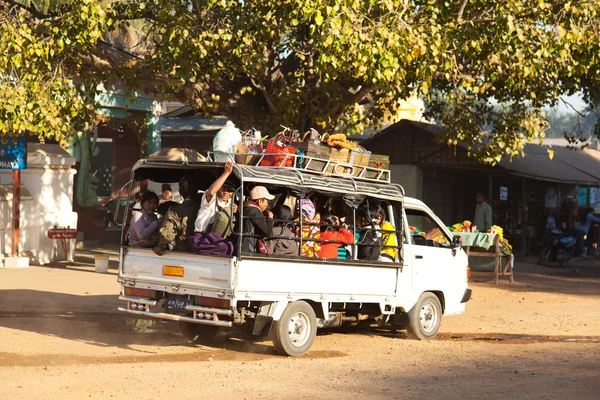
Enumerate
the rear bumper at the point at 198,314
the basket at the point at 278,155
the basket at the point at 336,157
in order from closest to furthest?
the rear bumper at the point at 198,314 → the basket at the point at 278,155 → the basket at the point at 336,157

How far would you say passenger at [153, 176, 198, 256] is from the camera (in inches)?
421

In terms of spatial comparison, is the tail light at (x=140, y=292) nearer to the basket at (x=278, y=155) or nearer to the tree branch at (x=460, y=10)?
the basket at (x=278, y=155)

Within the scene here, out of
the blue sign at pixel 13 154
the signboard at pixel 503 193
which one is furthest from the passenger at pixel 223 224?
the signboard at pixel 503 193

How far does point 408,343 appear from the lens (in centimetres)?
1220

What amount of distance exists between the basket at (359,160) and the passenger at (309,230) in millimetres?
753

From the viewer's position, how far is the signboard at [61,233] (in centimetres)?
2089

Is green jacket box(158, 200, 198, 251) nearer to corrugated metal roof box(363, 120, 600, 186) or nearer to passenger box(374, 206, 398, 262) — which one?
passenger box(374, 206, 398, 262)

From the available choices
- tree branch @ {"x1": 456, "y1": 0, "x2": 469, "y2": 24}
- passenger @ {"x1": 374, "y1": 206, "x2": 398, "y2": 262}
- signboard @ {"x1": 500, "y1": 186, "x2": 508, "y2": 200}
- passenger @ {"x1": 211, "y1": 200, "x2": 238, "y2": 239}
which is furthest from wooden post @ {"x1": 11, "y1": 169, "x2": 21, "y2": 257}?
signboard @ {"x1": 500, "y1": 186, "x2": 508, "y2": 200}

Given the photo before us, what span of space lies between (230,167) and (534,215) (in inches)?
851

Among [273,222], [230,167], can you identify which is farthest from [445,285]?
[230,167]

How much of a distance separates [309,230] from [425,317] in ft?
7.60

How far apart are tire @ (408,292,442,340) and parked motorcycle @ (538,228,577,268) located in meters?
13.4

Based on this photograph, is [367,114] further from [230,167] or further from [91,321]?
[230,167]

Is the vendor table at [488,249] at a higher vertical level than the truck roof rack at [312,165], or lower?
lower
